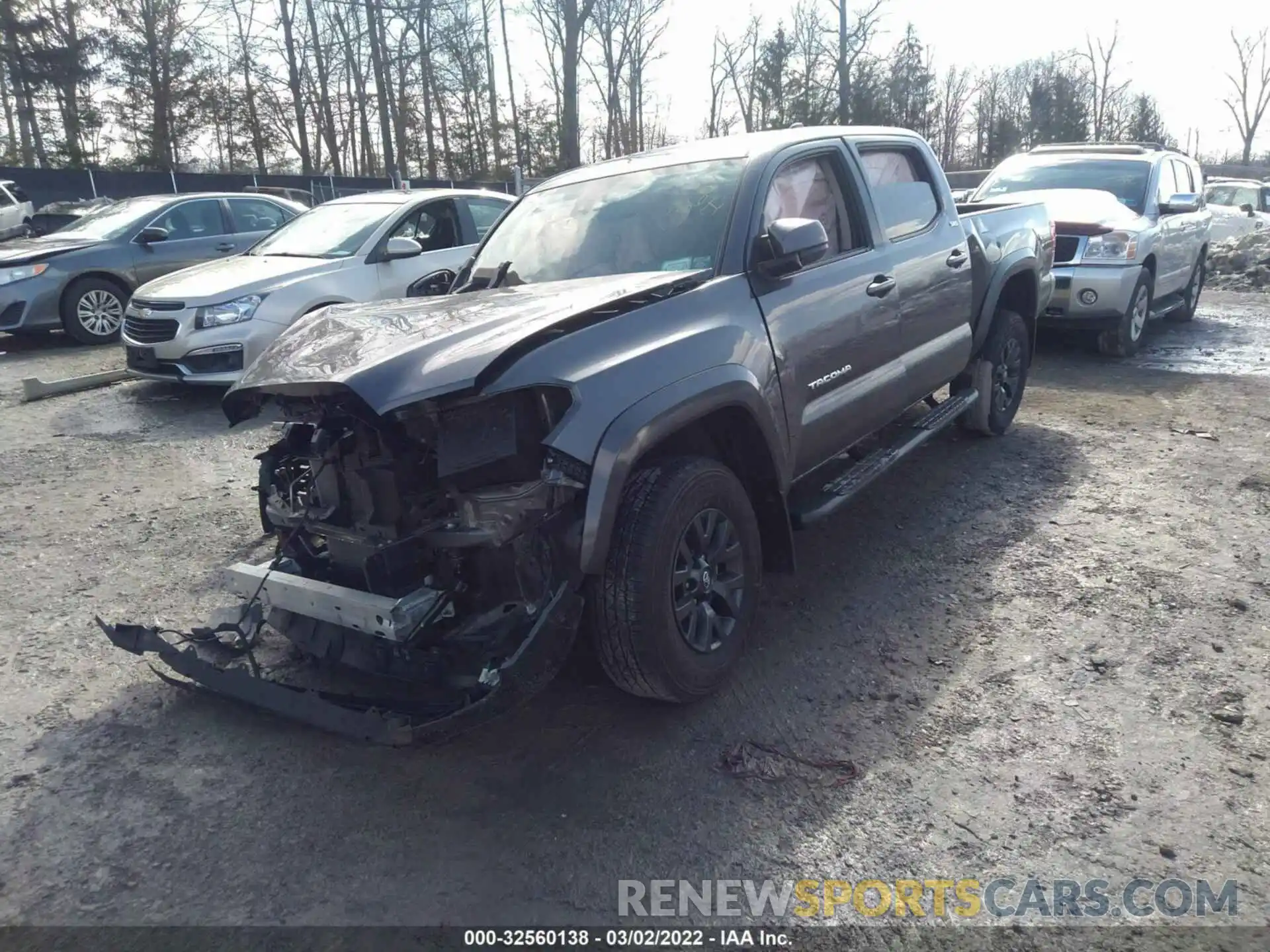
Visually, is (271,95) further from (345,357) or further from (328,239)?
(345,357)

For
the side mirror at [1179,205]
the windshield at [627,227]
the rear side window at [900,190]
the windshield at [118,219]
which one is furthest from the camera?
A: the windshield at [118,219]

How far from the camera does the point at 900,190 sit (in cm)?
504

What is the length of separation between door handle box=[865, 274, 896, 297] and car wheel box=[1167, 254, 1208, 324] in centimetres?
855

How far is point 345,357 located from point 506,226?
6.60ft

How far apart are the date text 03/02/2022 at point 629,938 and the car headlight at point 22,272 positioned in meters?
10.7

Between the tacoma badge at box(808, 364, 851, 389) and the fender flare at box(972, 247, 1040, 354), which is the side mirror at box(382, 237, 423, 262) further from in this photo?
the fender flare at box(972, 247, 1040, 354)

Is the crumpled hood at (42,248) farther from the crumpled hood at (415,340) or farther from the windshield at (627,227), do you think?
the crumpled hood at (415,340)

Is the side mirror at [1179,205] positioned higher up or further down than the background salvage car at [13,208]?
further down

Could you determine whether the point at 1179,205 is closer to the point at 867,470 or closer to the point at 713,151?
the point at 867,470

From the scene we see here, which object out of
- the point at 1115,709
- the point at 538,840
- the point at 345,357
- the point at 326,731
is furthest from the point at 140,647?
the point at 1115,709

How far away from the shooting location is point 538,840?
2.75 m

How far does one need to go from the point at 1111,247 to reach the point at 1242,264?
9.35 metres

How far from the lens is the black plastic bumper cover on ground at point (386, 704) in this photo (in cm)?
271

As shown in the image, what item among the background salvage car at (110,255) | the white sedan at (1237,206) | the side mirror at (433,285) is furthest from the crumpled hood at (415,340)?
the white sedan at (1237,206)
